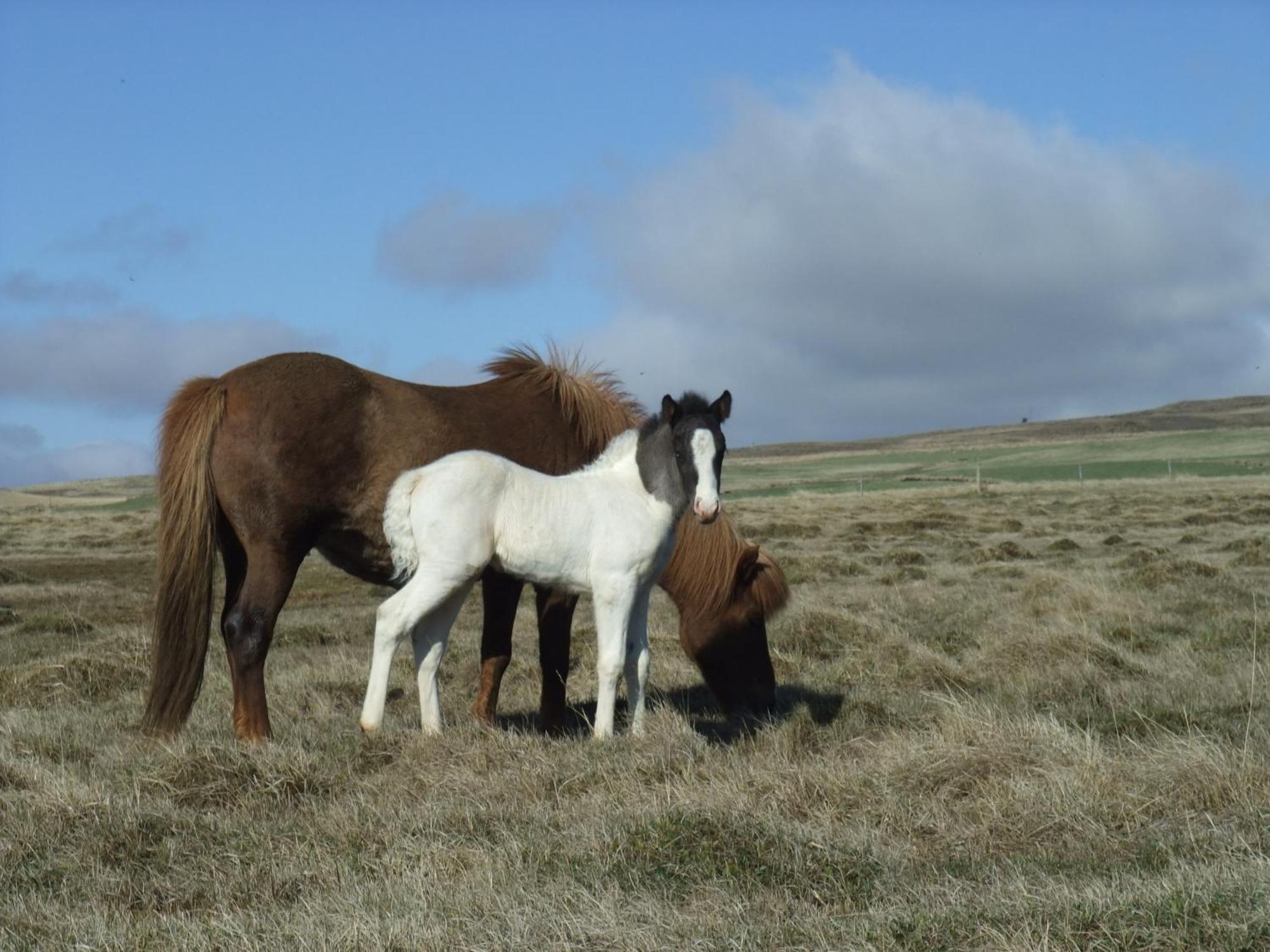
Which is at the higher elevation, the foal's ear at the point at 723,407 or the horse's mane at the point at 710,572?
the foal's ear at the point at 723,407

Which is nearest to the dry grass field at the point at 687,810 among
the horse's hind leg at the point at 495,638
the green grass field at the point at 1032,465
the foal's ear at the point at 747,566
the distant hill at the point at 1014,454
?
the horse's hind leg at the point at 495,638

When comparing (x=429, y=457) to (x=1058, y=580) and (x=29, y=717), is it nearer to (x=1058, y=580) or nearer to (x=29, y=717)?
(x=29, y=717)

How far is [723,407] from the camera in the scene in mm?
7086

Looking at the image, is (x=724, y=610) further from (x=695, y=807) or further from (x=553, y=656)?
(x=695, y=807)

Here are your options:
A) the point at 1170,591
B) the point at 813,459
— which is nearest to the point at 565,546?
the point at 1170,591

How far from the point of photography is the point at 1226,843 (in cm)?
455

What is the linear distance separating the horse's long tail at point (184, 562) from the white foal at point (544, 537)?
116 centimetres

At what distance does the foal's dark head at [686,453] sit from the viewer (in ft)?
21.9

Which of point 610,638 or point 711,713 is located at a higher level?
point 610,638

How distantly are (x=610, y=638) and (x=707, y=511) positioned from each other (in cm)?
109

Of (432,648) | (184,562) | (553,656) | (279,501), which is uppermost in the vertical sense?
(279,501)

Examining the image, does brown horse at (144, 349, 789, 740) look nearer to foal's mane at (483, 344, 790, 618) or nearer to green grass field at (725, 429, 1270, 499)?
foal's mane at (483, 344, 790, 618)

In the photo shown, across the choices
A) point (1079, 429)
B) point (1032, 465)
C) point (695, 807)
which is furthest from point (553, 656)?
point (1079, 429)

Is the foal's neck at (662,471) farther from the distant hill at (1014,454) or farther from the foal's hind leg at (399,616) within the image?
the distant hill at (1014,454)
